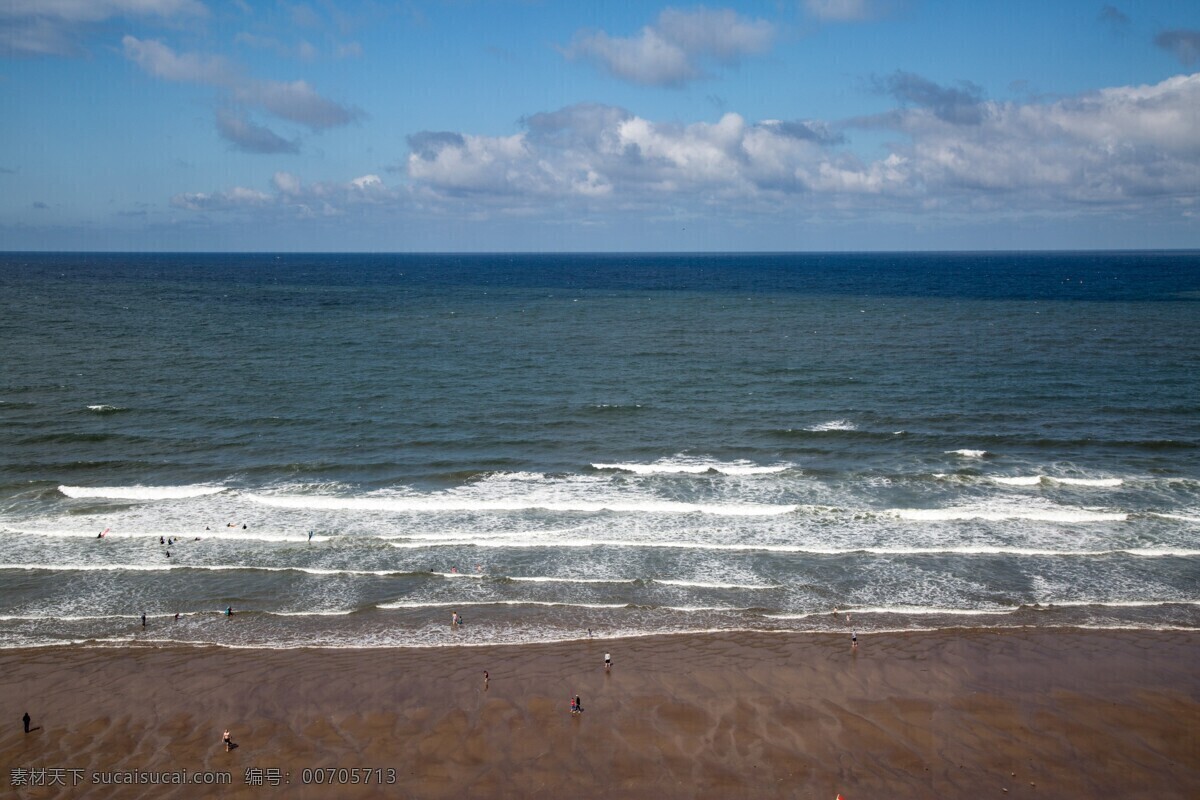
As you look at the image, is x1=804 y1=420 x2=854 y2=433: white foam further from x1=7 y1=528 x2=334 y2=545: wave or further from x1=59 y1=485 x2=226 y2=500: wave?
x1=59 y1=485 x2=226 y2=500: wave

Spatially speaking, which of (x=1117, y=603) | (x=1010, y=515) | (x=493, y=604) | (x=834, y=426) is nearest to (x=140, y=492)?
(x=493, y=604)

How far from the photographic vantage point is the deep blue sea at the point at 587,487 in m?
33.0

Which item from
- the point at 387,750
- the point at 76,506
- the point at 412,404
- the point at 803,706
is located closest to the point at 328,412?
the point at 412,404

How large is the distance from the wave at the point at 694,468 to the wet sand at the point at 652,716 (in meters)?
17.0

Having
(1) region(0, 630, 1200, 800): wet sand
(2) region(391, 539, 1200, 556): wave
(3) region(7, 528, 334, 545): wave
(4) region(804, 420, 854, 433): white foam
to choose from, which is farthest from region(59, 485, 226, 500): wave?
(4) region(804, 420, 854, 433): white foam

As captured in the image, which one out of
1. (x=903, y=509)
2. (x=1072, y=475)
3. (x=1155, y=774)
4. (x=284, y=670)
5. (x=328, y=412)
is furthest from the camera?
(x=328, y=412)

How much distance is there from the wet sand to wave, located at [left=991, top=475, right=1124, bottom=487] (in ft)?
48.7

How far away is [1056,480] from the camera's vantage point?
44.3 metres

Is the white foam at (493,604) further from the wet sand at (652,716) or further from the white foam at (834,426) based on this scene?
the white foam at (834,426)

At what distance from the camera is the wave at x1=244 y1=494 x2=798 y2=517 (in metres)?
41.9

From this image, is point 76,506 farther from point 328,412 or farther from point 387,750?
point 387,750

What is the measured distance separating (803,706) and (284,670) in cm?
1847

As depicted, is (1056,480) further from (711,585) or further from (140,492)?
(140,492)

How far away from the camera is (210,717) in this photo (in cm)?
2595
